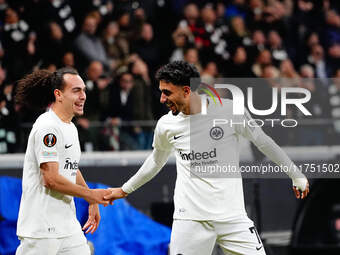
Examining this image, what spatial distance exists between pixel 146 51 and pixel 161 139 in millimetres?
4368

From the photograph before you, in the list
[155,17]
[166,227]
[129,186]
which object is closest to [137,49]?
[155,17]

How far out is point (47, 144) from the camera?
4.02 metres

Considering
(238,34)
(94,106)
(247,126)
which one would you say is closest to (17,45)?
(94,106)

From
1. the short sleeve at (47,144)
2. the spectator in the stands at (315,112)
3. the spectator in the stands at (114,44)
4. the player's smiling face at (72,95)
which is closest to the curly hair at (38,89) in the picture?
the player's smiling face at (72,95)

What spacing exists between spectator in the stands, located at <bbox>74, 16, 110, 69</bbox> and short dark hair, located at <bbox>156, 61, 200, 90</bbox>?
3893mm

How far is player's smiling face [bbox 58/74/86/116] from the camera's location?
4238 millimetres

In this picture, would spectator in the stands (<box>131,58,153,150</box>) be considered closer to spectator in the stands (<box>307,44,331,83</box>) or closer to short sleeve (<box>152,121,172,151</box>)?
short sleeve (<box>152,121,172,151</box>)

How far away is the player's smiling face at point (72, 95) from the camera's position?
4.24 m

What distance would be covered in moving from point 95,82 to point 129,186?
10.3 ft

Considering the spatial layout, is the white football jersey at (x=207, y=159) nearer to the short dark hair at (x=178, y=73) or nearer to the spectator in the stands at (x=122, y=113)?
the short dark hair at (x=178, y=73)

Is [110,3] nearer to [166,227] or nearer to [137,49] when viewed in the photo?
[137,49]

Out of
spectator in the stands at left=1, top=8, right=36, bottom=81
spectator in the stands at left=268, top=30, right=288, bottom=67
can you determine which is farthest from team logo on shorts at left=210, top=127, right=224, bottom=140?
spectator in the stands at left=268, top=30, right=288, bottom=67

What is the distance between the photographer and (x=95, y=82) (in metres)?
7.71

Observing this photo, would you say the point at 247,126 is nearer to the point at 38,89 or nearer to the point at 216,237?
the point at 216,237
